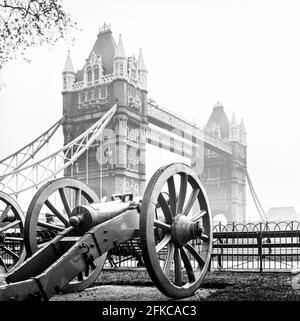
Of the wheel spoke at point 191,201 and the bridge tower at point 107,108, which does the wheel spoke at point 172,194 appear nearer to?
the wheel spoke at point 191,201

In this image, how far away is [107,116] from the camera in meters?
36.1

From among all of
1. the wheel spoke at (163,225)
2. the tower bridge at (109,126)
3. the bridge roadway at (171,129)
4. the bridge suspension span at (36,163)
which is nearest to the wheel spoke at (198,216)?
the wheel spoke at (163,225)

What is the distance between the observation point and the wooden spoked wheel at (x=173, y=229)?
5.27 metres

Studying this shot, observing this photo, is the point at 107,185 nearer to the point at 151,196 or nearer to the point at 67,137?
the point at 67,137

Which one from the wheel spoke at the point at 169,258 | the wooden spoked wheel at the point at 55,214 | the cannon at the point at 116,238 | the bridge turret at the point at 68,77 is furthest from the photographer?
the bridge turret at the point at 68,77

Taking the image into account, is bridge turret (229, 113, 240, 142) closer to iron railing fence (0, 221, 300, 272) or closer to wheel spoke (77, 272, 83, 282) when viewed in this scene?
iron railing fence (0, 221, 300, 272)

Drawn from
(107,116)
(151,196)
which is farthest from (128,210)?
(107,116)

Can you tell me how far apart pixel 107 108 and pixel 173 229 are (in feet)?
104

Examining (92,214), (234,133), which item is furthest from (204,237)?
(234,133)

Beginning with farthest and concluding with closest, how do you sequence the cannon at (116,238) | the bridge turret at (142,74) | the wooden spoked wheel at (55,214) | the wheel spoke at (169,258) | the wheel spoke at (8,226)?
the bridge turret at (142,74), the wheel spoke at (8,226), the wooden spoked wheel at (55,214), the wheel spoke at (169,258), the cannon at (116,238)

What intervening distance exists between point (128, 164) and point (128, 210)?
3147 cm

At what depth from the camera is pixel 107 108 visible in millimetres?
36906

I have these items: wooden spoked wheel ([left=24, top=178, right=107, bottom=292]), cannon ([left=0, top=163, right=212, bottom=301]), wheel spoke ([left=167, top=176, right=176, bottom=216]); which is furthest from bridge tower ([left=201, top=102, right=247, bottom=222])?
wheel spoke ([left=167, top=176, right=176, bottom=216])

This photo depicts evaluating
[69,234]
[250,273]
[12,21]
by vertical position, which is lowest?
[250,273]
